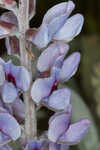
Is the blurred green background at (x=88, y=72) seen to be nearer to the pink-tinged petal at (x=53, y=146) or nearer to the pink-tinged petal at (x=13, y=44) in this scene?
the pink-tinged petal at (x=53, y=146)

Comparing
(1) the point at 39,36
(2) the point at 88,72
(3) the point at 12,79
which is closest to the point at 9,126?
(3) the point at 12,79

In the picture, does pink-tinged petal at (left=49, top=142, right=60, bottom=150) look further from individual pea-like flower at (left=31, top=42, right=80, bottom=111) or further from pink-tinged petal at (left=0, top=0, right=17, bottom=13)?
pink-tinged petal at (left=0, top=0, right=17, bottom=13)

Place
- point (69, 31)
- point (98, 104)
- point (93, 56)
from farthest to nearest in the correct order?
point (93, 56) < point (98, 104) < point (69, 31)

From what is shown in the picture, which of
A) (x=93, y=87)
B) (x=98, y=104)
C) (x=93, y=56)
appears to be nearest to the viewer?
(x=98, y=104)

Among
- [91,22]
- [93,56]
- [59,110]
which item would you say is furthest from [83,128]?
[91,22]

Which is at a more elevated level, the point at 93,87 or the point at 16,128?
the point at 16,128

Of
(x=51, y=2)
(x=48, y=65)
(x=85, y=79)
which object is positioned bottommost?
(x=85, y=79)

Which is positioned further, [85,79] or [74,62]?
[85,79]

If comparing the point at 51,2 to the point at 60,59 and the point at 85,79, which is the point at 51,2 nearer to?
the point at 85,79

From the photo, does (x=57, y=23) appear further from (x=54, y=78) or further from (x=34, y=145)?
(x=34, y=145)
